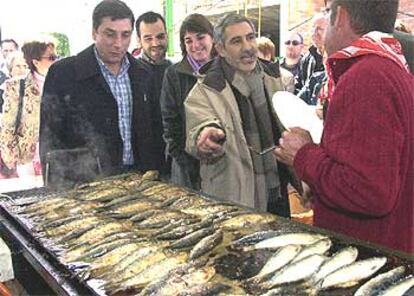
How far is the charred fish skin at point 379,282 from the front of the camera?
6.16 ft

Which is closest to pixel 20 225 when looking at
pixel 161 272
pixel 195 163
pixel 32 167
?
pixel 161 272

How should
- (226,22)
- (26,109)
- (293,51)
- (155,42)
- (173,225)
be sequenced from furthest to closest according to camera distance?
(293,51)
(155,42)
(26,109)
(226,22)
(173,225)

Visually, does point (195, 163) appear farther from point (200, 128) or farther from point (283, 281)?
point (283, 281)

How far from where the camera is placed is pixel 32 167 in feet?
17.2

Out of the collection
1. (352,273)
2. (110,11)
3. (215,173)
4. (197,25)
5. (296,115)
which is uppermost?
(110,11)

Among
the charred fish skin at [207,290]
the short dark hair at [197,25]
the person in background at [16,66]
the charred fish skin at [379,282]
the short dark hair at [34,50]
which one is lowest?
the charred fish skin at [207,290]

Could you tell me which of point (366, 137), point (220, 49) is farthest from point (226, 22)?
point (366, 137)

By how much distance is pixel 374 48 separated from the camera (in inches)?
86.4

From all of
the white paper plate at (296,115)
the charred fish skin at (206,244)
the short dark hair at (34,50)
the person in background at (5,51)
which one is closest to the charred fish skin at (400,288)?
the charred fish skin at (206,244)

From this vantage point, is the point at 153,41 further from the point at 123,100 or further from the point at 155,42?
the point at 123,100

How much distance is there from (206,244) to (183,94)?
7.26 ft

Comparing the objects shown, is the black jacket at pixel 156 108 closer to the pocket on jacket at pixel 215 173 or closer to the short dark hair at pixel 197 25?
the short dark hair at pixel 197 25

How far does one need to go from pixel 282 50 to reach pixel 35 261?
17.2 feet

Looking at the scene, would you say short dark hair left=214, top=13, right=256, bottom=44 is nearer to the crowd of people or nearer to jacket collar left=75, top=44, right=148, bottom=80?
the crowd of people
